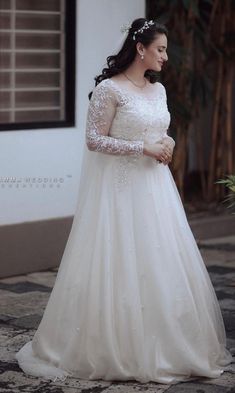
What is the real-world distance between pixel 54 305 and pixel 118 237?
55 centimetres

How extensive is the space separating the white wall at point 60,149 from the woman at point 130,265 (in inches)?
90.9

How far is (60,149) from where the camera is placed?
8156mm

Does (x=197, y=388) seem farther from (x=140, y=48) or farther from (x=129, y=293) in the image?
(x=140, y=48)

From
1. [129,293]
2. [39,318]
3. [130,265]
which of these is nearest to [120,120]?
[130,265]

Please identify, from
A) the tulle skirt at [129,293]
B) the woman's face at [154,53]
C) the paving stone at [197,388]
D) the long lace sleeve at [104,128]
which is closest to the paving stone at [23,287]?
the tulle skirt at [129,293]

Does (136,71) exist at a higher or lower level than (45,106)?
higher

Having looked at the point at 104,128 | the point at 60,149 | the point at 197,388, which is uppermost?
the point at 104,128

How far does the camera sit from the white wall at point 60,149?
25.7 feet

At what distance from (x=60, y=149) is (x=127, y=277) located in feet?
9.79

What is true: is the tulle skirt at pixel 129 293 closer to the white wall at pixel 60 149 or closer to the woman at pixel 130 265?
the woman at pixel 130 265

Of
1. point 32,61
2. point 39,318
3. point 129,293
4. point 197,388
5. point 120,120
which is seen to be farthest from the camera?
point 32,61

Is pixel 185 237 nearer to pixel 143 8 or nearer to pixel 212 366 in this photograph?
pixel 212 366

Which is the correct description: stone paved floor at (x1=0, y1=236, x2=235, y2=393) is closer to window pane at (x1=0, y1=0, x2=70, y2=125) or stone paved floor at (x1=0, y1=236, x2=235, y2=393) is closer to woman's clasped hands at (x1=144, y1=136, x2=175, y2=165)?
woman's clasped hands at (x1=144, y1=136, x2=175, y2=165)

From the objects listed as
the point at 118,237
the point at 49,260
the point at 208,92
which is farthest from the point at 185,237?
the point at 208,92
